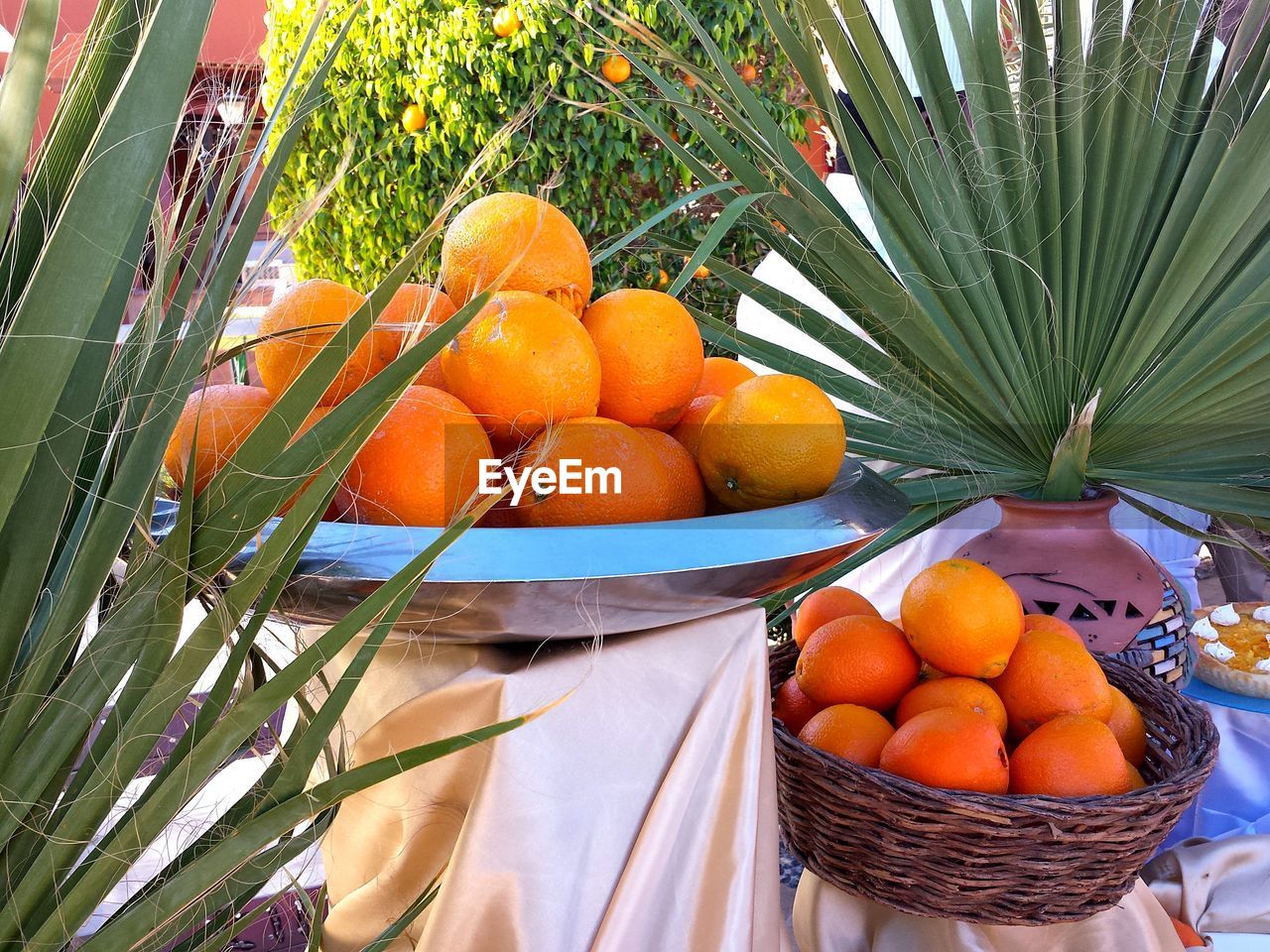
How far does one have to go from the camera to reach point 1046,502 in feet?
3.72

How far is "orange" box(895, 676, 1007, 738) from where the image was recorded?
34.2 inches

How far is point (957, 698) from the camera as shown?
2.85 feet

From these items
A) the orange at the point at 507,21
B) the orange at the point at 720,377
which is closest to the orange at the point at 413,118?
the orange at the point at 507,21

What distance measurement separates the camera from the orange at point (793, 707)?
0.96 m

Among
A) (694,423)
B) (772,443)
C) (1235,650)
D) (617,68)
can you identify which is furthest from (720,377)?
(617,68)

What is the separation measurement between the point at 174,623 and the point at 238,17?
448 centimetres

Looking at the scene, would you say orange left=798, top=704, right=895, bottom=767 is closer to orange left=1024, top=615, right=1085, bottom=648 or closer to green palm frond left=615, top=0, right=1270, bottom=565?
orange left=1024, top=615, right=1085, bottom=648

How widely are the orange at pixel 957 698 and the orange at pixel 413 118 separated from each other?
235 cm

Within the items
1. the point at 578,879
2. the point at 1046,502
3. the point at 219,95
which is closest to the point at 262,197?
the point at 219,95

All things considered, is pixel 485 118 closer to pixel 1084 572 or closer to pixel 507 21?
pixel 507 21

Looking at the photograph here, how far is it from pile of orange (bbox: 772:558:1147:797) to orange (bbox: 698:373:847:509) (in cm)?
23

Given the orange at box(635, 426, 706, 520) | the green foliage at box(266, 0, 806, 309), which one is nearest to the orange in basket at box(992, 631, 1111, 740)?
the orange at box(635, 426, 706, 520)

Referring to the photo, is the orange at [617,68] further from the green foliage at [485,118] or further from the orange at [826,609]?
the orange at [826,609]

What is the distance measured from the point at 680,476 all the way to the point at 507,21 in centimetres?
228
